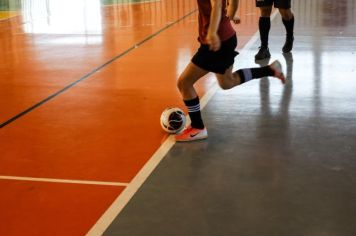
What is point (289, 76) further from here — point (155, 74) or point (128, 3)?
point (128, 3)

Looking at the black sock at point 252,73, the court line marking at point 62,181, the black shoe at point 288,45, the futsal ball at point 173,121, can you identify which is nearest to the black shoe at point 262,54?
the black shoe at point 288,45

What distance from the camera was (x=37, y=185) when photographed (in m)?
4.17

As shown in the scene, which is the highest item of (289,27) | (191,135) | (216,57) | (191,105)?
(216,57)

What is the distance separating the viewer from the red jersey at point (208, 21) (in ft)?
15.0

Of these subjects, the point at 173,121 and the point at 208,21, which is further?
the point at 173,121

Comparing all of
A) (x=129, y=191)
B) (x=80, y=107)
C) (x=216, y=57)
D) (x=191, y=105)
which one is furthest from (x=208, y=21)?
(x=80, y=107)

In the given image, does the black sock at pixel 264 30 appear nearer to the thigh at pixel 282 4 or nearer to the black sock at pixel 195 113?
the thigh at pixel 282 4

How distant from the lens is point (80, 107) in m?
6.04

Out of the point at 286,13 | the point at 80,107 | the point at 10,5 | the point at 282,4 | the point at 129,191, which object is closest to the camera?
the point at 129,191

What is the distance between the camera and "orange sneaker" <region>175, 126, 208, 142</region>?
16.2 ft

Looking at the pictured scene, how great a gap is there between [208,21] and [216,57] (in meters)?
0.28

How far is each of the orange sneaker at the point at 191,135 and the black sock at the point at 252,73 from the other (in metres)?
0.57

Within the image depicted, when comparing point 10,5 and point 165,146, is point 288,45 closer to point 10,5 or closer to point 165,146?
point 165,146

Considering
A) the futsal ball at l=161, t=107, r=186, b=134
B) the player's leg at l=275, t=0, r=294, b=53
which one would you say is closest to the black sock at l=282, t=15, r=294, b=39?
the player's leg at l=275, t=0, r=294, b=53
